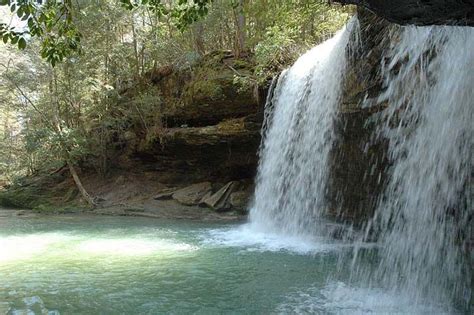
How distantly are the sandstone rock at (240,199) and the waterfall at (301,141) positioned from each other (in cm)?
109

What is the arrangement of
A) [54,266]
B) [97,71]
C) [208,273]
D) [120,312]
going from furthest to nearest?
1. [97,71]
2. [54,266]
3. [208,273]
4. [120,312]

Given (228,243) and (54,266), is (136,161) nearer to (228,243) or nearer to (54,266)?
(228,243)

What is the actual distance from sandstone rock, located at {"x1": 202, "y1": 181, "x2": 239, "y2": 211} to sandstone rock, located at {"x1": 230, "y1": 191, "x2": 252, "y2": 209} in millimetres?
186

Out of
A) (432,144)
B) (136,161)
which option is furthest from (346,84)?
(136,161)

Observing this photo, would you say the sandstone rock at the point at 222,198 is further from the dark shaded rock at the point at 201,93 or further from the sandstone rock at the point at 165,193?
the dark shaded rock at the point at 201,93

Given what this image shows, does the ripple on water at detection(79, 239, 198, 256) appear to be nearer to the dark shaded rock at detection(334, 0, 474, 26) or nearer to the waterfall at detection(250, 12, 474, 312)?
the waterfall at detection(250, 12, 474, 312)

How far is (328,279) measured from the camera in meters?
6.30

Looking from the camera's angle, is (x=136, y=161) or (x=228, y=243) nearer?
(x=228, y=243)

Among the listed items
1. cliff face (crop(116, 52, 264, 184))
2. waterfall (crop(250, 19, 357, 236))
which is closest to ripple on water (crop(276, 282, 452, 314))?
waterfall (crop(250, 19, 357, 236))

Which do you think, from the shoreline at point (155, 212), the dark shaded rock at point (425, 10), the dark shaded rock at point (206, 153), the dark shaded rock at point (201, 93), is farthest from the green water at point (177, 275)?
the dark shaded rock at point (201, 93)

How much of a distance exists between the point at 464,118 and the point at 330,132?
4.43 meters

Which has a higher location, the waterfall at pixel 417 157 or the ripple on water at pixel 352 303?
the waterfall at pixel 417 157

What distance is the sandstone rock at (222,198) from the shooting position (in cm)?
1413

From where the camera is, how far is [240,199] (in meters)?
14.2
